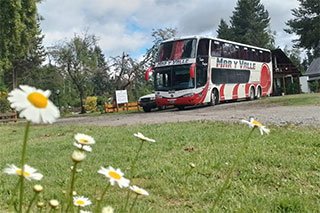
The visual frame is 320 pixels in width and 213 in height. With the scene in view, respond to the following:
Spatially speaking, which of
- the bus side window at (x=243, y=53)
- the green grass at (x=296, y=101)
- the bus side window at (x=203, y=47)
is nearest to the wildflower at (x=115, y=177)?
the green grass at (x=296, y=101)

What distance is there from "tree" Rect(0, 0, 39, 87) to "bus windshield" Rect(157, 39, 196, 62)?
9919mm

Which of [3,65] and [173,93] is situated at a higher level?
[3,65]

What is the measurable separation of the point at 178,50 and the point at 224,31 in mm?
45364

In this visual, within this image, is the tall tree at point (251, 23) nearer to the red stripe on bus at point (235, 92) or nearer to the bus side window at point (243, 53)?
the bus side window at point (243, 53)

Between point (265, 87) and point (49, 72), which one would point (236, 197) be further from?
point (49, 72)

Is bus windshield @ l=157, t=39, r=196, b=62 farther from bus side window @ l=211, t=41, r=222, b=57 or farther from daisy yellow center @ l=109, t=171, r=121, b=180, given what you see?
daisy yellow center @ l=109, t=171, r=121, b=180

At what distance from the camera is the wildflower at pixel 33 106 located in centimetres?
86

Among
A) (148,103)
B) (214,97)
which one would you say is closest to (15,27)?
(148,103)

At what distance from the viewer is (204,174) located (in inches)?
164

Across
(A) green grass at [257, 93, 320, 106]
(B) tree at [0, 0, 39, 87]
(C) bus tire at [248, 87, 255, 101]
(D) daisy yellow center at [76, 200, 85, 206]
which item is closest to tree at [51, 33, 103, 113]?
(B) tree at [0, 0, 39, 87]

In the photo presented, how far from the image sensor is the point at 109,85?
47.8 metres

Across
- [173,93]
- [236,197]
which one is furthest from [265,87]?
[236,197]

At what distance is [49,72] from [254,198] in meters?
49.5

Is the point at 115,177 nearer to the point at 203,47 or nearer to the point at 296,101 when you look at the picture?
the point at 296,101
